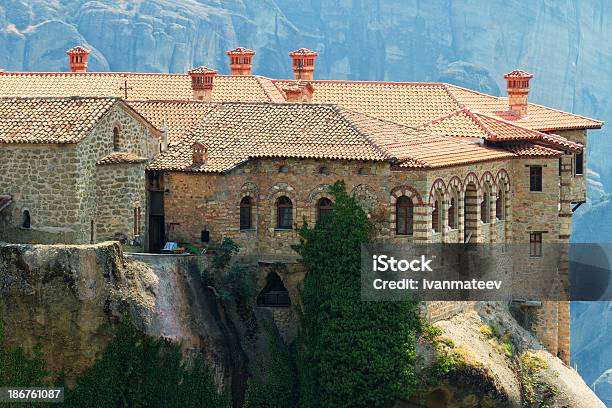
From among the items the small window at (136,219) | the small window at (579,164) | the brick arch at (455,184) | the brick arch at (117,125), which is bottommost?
the small window at (136,219)

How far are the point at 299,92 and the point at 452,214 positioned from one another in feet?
45.7

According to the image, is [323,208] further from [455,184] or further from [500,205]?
[500,205]

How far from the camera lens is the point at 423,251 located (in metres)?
67.6

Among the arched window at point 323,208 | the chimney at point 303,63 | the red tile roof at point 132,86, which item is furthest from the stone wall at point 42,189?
the chimney at point 303,63

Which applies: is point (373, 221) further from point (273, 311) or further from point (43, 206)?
point (43, 206)

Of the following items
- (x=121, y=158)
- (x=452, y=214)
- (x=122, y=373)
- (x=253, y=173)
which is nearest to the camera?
(x=122, y=373)

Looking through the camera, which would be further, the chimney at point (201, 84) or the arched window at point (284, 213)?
the chimney at point (201, 84)

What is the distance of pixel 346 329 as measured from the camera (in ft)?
218

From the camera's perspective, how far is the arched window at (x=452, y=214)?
70250 mm

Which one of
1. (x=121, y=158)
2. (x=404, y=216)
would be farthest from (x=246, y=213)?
(x=404, y=216)

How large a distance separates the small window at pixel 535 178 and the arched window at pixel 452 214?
6.75m

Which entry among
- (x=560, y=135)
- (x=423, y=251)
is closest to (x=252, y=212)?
(x=423, y=251)

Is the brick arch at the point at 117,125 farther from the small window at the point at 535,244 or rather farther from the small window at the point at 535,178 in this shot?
the small window at the point at 535,244

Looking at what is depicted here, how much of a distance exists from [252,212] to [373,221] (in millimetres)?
4882
